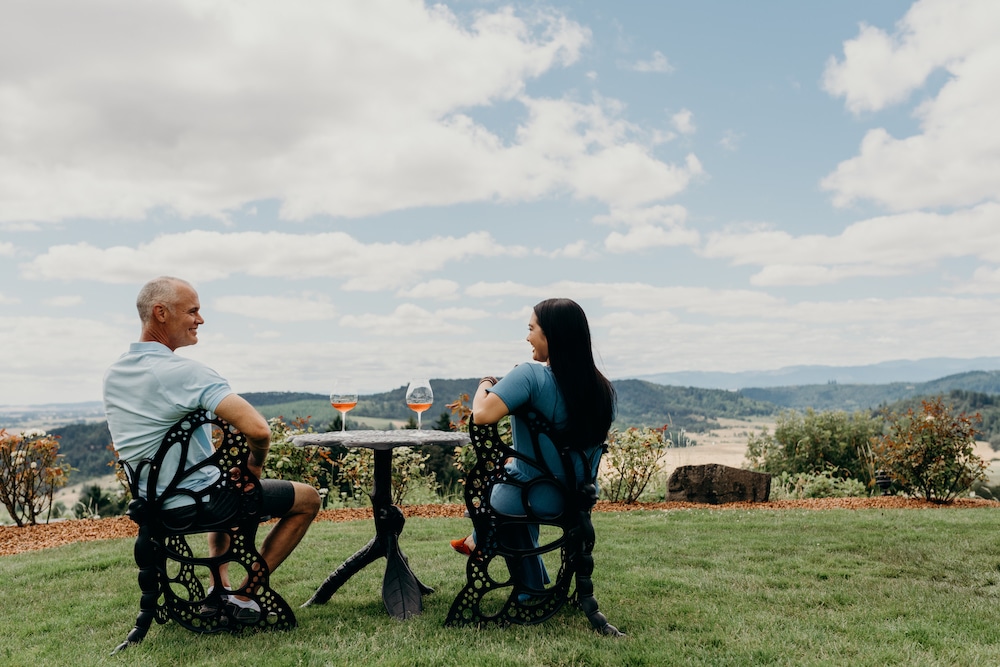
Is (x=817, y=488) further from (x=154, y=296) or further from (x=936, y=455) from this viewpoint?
(x=154, y=296)

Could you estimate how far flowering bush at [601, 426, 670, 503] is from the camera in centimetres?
1033

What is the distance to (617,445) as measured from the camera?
1058 cm

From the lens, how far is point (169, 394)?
12.3ft

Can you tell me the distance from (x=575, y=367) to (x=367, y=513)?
236 inches

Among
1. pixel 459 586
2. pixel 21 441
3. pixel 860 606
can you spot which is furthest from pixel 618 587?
pixel 21 441

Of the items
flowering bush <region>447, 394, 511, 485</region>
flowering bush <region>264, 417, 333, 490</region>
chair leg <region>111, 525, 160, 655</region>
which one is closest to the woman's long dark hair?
chair leg <region>111, 525, 160, 655</region>

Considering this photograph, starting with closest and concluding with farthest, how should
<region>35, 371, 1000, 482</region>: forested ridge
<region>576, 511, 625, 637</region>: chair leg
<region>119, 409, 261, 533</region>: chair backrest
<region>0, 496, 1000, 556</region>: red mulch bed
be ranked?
<region>119, 409, 261, 533</region>: chair backrest → <region>576, 511, 625, 637</region>: chair leg → <region>0, 496, 1000, 556</region>: red mulch bed → <region>35, 371, 1000, 482</region>: forested ridge

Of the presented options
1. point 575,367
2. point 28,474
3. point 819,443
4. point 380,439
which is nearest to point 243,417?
point 380,439

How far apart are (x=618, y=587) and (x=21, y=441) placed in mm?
8777

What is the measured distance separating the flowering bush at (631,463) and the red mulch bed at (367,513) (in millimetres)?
505

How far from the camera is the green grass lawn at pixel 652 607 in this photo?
11.8 ft

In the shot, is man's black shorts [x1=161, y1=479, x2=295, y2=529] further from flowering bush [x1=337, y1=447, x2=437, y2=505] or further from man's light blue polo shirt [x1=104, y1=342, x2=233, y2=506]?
flowering bush [x1=337, y1=447, x2=437, y2=505]

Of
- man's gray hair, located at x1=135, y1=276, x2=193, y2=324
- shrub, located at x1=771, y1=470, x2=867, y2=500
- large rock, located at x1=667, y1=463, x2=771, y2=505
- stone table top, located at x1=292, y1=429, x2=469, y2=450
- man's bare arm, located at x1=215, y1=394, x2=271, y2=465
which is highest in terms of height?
man's gray hair, located at x1=135, y1=276, x2=193, y2=324

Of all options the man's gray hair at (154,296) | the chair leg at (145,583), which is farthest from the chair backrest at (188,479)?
the man's gray hair at (154,296)
